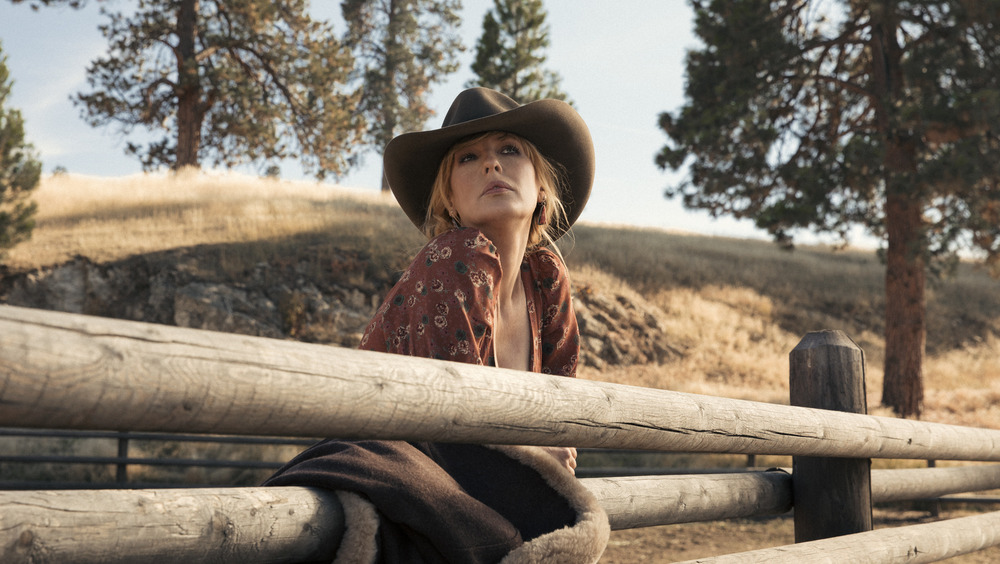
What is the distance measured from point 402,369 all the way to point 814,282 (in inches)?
1014

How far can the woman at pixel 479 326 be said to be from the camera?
1462mm

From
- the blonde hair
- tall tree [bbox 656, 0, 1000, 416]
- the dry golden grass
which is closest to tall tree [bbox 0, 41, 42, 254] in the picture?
the dry golden grass

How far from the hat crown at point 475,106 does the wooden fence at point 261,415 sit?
1005mm

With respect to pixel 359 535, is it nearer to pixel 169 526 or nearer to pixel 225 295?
pixel 169 526

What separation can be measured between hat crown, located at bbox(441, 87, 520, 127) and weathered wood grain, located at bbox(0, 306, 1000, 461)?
1004 millimetres

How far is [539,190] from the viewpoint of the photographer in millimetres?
2609

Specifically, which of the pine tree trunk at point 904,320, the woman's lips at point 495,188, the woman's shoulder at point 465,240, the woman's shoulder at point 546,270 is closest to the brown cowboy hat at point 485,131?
the woman's lips at point 495,188

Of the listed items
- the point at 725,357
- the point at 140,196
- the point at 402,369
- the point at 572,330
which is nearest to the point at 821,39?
the point at 725,357

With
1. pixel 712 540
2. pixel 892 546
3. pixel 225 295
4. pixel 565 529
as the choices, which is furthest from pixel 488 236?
pixel 225 295

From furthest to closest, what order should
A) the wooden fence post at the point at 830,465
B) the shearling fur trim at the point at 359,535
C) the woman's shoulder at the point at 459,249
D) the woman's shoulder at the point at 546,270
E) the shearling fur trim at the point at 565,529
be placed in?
the wooden fence post at the point at 830,465
the woman's shoulder at the point at 546,270
the woman's shoulder at the point at 459,249
the shearling fur trim at the point at 565,529
the shearling fur trim at the point at 359,535

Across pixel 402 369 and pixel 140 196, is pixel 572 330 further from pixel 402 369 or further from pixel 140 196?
pixel 140 196

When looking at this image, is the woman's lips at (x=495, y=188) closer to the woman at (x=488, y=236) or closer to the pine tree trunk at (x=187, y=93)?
the woman at (x=488, y=236)

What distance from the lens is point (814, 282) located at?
25.0 metres

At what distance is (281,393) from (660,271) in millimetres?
21959
